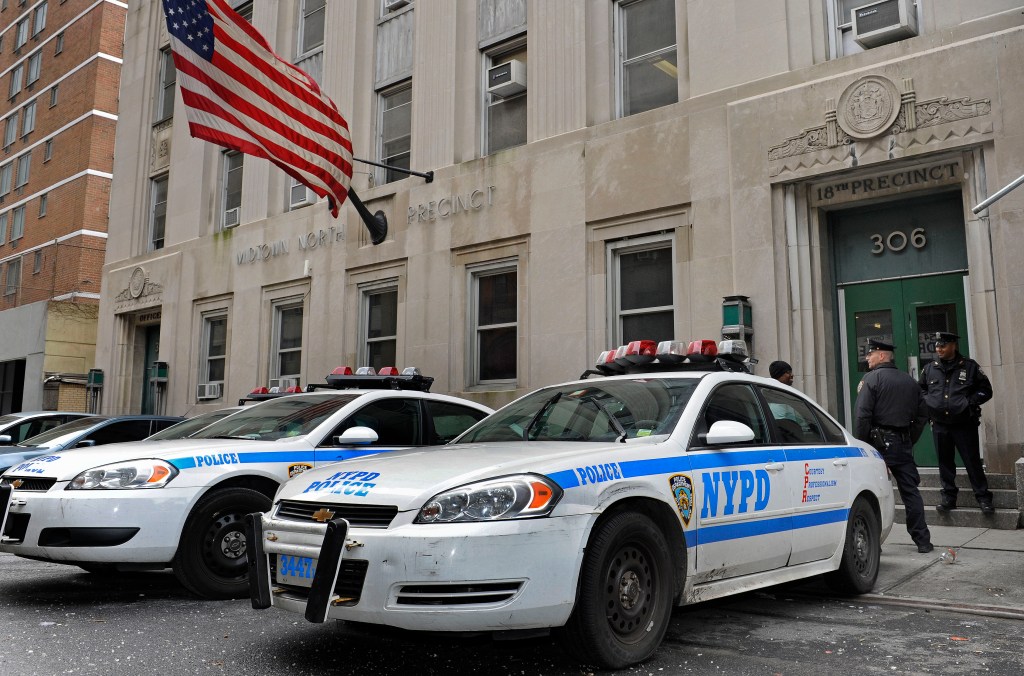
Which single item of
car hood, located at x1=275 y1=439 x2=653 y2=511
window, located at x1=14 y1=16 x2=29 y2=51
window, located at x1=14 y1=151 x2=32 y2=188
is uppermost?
window, located at x1=14 y1=16 x2=29 y2=51

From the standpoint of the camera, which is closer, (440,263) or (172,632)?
(172,632)

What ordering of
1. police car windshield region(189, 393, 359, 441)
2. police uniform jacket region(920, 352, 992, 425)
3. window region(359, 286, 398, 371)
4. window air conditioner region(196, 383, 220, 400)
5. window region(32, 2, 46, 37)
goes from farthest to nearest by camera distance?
window region(32, 2, 46, 37) < window air conditioner region(196, 383, 220, 400) < window region(359, 286, 398, 371) < police uniform jacket region(920, 352, 992, 425) < police car windshield region(189, 393, 359, 441)

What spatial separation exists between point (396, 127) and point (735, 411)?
12.8 meters

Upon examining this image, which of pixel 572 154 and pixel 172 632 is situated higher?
pixel 572 154

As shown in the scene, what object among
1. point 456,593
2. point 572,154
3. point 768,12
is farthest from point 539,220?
point 456,593

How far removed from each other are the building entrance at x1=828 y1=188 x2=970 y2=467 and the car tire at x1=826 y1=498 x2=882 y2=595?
14.4ft

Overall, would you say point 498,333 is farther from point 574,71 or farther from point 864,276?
point 864,276

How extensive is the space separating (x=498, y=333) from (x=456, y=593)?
10.7 m

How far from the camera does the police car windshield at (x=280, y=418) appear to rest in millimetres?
6859

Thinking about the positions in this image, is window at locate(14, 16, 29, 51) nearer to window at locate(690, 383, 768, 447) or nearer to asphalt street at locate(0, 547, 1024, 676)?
asphalt street at locate(0, 547, 1024, 676)

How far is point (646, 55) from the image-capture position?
1326cm


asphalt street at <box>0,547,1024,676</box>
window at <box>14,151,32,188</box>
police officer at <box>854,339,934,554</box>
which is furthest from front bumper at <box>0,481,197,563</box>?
window at <box>14,151,32,188</box>

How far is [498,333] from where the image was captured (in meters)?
14.4

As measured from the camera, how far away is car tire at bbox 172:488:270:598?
5.96m
